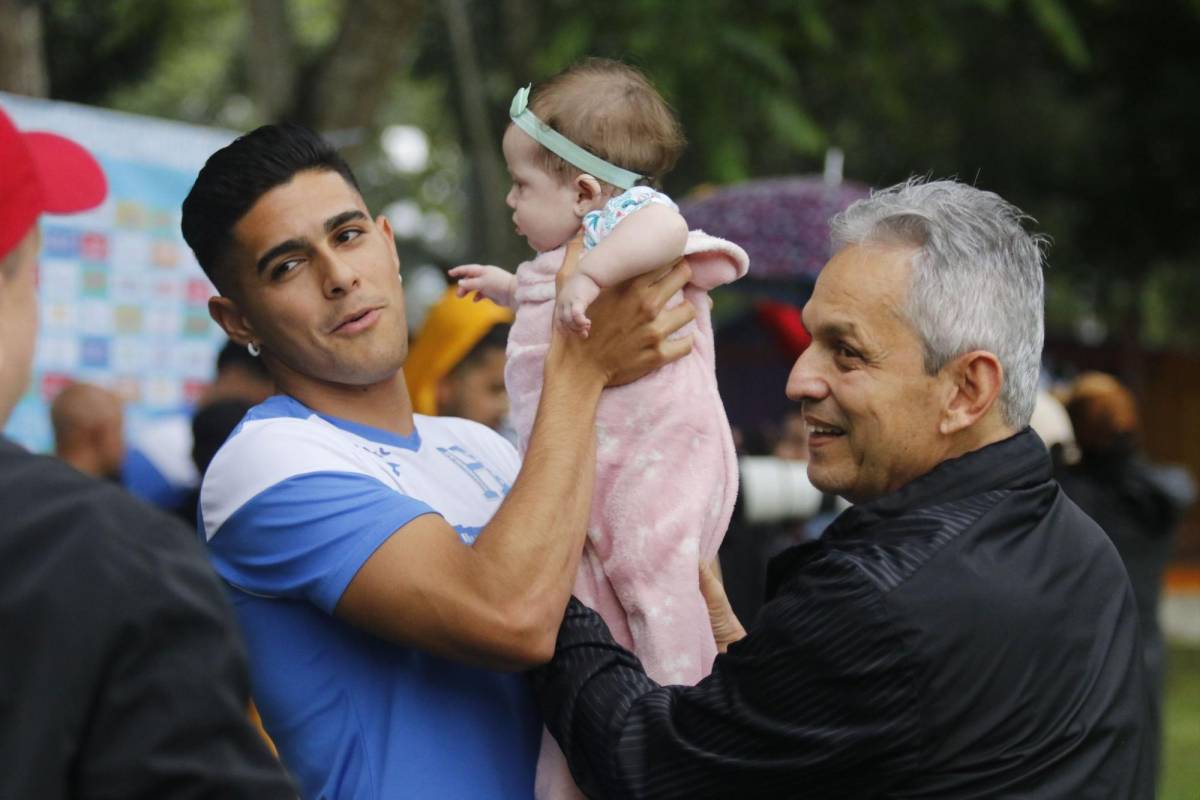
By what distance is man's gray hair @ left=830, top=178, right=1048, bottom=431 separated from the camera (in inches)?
89.3

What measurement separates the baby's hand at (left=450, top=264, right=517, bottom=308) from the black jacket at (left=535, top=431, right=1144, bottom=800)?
0.78m

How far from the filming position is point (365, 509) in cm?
226

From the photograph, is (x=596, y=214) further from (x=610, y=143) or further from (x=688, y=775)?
(x=688, y=775)

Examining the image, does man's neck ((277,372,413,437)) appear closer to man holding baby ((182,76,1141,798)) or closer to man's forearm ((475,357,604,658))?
man holding baby ((182,76,1141,798))

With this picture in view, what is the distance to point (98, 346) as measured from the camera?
5.71 meters

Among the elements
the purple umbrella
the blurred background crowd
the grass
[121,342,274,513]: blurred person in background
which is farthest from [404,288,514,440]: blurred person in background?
the grass

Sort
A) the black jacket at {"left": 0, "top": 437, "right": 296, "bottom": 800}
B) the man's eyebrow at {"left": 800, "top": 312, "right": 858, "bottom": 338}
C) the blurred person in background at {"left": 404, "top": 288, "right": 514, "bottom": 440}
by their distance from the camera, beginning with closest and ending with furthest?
the black jacket at {"left": 0, "top": 437, "right": 296, "bottom": 800} → the man's eyebrow at {"left": 800, "top": 312, "right": 858, "bottom": 338} → the blurred person in background at {"left": 404, "top": 288, "right": 514, "bottom": 440}

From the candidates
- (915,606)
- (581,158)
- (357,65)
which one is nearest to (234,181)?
(581,158)

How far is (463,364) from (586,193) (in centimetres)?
313

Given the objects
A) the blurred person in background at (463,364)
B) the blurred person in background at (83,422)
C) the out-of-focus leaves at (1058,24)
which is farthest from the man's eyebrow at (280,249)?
the out-of-focus leaves at (1058,24)

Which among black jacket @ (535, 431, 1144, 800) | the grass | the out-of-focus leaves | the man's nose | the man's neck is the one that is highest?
the man's nose

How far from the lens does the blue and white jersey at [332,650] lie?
88.9 inches

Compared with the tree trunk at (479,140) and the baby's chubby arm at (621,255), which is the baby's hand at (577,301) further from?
the tree trunk at (479,140)

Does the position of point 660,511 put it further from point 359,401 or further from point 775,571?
point 359,401
